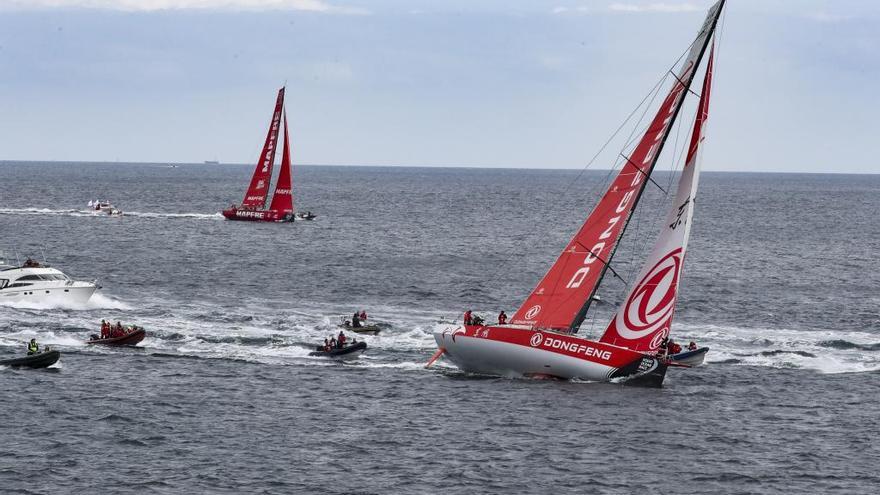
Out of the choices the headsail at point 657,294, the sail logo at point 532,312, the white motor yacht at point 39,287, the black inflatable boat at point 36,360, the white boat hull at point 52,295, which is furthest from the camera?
the white motor yacht at point 39,287

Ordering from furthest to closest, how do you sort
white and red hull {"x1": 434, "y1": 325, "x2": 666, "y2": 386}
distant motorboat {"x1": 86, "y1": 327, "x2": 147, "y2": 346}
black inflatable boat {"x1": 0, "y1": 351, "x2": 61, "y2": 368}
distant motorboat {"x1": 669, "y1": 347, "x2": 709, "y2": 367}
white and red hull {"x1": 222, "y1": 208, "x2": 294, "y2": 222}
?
white and red hull {"x1": 222, "y1": 208, "x2": 294, "y2": 222}
distant motorboat {"x1": 86, "y1": 327, "x2": 147, "y2": 346}
distant motorboat {"x1": 669, "y1": 347, "x2": 709, "y2": 367}
black inflatable boat {"x1": 0, "y1": 351, "x2": 61, "y2": 368}
white and red hull {"x1": 434, "y1": 325, "x2": 666, "y2": 386}

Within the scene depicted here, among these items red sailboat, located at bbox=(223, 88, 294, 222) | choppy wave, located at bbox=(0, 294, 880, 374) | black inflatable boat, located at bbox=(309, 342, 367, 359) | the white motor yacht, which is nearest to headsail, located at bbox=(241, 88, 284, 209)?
red sailboat, located at bbox=(223, 88, 294, 222)

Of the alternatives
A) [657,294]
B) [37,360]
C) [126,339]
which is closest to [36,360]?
[37,360]

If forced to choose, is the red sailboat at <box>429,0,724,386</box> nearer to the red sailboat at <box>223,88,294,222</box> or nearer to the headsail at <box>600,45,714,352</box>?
the headsail at <box>600,45,714,352</box>

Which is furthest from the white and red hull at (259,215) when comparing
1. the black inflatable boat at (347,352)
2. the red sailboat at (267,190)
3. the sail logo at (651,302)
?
the sail logo at (651,302)

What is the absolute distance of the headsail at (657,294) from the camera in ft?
179

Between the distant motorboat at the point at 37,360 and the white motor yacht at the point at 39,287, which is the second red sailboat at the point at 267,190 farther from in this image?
the distant motorboat at the point at 37,360

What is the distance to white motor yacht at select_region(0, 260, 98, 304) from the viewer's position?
7688 cm

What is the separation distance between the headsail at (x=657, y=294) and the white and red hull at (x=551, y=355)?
0.87m

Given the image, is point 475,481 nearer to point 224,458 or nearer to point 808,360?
point 224,458

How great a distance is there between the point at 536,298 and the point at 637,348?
17.9 ft

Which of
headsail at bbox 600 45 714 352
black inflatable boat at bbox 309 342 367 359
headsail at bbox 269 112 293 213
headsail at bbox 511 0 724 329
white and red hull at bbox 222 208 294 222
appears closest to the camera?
headsail at bbox 600 45 714 352

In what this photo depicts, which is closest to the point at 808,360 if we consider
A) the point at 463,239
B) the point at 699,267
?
the point at 699,267

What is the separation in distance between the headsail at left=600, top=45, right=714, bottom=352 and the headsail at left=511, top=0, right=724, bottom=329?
1.90m
